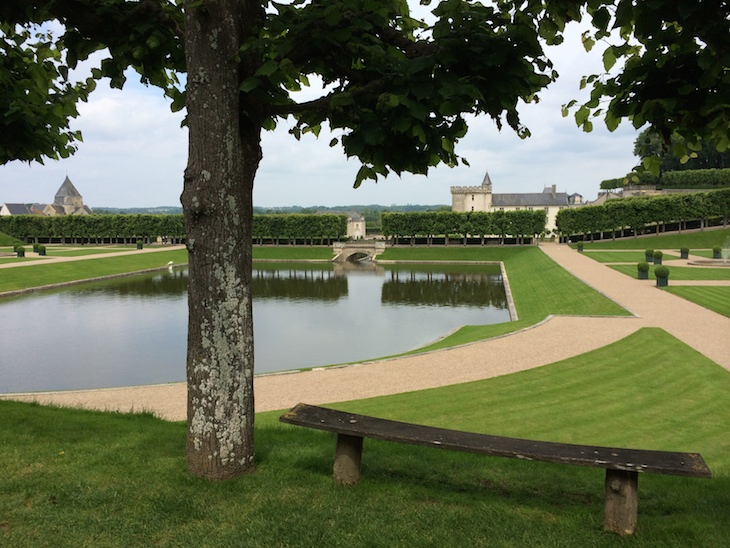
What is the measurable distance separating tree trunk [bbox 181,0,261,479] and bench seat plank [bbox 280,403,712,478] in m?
0.60

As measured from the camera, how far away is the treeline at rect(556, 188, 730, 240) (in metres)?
50.1

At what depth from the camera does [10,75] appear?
609cm

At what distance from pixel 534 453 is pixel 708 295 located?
21.8m

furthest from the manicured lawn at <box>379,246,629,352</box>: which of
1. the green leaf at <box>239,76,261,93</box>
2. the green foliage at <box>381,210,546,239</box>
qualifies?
the green leaf at <box>239,76,261,93</box>

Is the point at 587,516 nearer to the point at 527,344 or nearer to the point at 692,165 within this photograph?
the point at 527,344

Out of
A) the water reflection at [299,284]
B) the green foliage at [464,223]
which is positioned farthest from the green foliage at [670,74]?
the green foliage at [464,223]

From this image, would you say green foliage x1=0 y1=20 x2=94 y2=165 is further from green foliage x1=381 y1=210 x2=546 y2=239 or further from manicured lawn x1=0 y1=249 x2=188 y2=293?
green foliage x1=381 y1=210 x2=546 y2=239

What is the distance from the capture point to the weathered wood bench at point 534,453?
11.8ft

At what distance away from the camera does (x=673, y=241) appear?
49844 millimetres

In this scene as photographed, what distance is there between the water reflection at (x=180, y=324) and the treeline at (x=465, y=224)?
22.0m

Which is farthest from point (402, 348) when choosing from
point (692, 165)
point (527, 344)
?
point (692, 165)

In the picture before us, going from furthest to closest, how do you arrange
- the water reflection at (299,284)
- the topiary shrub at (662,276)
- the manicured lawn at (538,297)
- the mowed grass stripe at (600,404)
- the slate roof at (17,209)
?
the slate roof at (17,209)
the water reflection at (299,284)
the topiary shrub at (662,276)
the manicured lawn at (538,297)
the mowed grass stripe at (600,404)

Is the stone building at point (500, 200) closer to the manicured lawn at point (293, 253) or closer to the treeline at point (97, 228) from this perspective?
the treeline at point (97, 228)

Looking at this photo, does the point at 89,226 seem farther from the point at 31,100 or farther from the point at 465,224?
the point at 31,100
